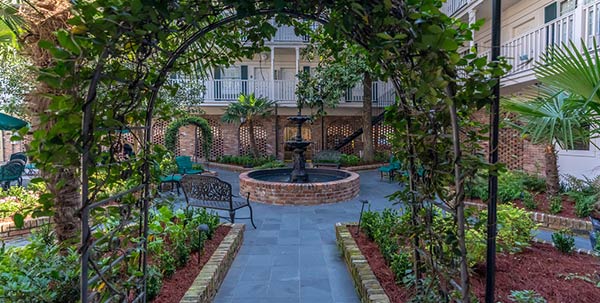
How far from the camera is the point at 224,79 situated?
16.4 meters

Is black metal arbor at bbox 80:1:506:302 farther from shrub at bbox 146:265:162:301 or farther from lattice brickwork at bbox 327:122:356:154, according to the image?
lattice brickwork at bbox 327:122:356:154

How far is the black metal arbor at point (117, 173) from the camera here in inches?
69.1

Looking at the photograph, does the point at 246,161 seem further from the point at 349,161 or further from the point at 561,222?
the point at 561,222

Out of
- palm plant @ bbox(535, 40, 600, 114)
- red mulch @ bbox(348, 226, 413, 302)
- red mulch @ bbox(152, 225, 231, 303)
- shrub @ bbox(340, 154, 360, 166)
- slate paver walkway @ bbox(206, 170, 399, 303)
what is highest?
palm plant @ bbox(535, 40, 600, 114)

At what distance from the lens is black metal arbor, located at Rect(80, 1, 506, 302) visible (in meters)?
1.75

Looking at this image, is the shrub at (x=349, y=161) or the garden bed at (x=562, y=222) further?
the shrub at (x=349, y=161)

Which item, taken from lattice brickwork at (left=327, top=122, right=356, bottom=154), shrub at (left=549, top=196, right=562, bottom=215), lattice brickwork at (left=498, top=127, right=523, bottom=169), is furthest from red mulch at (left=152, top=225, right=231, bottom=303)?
lattice brickwork at (left=327, top=122, right=356, bottom=154)

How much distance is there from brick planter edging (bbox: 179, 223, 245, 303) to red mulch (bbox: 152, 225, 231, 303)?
0.32 ft

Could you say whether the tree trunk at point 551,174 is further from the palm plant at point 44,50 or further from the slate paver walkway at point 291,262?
the palm plant at point 44,50

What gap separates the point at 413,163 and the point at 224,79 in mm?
15129

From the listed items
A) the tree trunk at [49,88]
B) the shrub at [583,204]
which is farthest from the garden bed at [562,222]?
the tree trunk at [49,88]

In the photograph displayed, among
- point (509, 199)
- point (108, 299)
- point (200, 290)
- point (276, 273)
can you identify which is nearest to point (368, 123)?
point (509, 199)

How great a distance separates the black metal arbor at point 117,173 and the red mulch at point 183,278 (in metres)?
0.52

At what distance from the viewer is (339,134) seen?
61.0 ft
